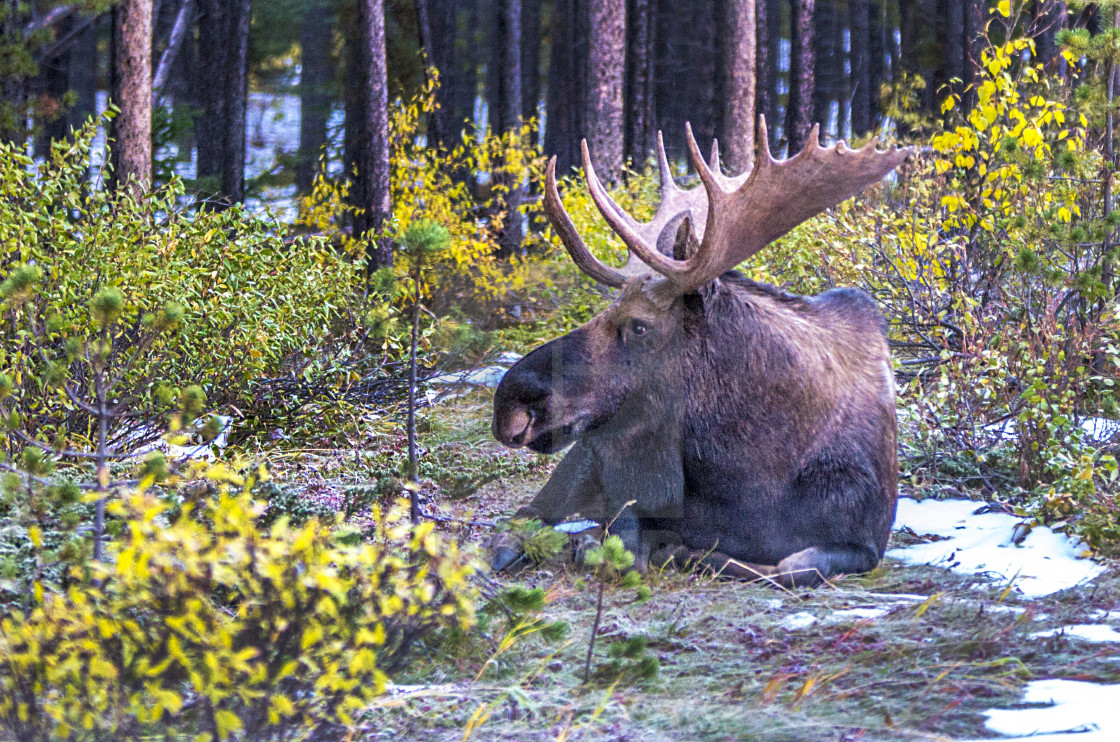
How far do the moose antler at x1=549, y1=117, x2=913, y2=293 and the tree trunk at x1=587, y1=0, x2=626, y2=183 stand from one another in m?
8.19

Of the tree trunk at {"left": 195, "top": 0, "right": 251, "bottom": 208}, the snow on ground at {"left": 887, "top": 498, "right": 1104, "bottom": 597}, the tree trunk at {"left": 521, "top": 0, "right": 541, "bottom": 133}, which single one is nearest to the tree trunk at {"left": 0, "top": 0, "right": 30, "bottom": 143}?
the tree trunk at {"left": 195, "top": 0, "right": 251, "bottom": 208}

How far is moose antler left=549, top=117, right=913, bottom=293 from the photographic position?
4.09m

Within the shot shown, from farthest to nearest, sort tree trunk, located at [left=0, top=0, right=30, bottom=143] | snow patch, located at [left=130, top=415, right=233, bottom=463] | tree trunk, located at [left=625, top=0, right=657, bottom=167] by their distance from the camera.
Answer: tree trunk, located at [left=625, top=0, right=657, bottom=167], tree trunk, located at [left=0, top=0, right=30, bottom=143], snow patch, located at [left=130, top=415, right=233, bottom=463]

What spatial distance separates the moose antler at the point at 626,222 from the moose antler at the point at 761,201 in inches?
2.8

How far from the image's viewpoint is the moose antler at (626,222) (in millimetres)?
4344

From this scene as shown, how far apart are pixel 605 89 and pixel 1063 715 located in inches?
420

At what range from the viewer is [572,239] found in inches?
174

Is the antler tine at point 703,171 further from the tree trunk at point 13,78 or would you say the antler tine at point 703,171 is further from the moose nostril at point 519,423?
the tree trunk at point 13,78

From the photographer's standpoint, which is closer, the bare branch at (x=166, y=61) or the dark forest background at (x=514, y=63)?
the dark forest background at (x=514, y=63)

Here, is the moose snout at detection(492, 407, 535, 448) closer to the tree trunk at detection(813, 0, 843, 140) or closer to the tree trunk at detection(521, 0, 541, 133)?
the tree trunk at detection(521, 0, 541, 133)

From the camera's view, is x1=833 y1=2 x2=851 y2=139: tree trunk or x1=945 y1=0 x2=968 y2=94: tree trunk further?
x1=833 y1=2 x2=851 y2=139: tree trunk

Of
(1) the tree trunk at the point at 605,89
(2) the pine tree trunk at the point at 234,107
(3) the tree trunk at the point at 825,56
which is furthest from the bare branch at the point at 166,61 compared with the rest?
(3) the tree trunk at the point at 825,56

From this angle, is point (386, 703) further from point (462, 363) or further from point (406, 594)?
point (462, 363)

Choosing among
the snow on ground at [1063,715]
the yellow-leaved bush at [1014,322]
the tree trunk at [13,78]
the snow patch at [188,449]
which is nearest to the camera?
the snow on ground at [1063,715]
